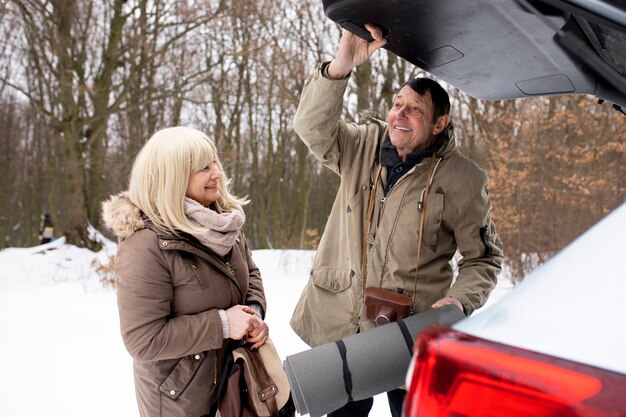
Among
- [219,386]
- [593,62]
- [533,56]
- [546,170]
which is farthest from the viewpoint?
[546,170]

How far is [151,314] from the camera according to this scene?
5.77ft

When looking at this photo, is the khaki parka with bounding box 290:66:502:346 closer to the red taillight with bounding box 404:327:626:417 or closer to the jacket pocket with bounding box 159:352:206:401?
the jacket pocket with bounding box 159:352:206:401

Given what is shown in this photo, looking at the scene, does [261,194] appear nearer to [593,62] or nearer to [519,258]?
[519,258]

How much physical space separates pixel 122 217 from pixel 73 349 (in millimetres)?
3625

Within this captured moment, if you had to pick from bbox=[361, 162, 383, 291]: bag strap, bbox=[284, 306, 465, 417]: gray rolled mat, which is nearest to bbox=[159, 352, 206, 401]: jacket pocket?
bbox=[284, 306, 465, 417]: gray rolled mat

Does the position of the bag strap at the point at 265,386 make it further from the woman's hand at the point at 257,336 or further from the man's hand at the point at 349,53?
the man's hand at the point at 349,53

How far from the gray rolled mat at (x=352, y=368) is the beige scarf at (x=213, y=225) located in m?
0.51

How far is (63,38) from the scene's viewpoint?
12219mm

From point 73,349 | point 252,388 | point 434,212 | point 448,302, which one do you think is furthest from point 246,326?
point 73,349

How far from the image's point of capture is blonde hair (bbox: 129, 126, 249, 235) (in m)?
1.86

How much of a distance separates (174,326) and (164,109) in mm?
20840

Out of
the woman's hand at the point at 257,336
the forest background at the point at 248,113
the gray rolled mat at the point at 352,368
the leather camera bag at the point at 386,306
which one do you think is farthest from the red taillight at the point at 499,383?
the forest background at the point at 248,113

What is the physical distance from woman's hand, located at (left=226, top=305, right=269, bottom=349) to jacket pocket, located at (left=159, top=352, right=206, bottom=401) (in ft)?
0.50

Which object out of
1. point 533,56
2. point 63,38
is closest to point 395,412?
point 533,56
